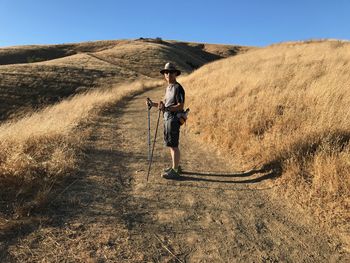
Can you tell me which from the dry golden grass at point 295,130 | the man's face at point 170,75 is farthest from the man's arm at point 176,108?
the dry golden grass at point 295,130

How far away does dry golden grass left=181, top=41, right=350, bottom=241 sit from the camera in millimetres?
5398

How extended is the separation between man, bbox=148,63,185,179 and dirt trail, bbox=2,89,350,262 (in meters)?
0.35

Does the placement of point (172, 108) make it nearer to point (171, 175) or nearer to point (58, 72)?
point (171, 175)

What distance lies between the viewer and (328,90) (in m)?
9.18

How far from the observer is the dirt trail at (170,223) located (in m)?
A: 4.07

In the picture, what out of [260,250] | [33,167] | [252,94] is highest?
[252,94]

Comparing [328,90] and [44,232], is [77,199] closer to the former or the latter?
[44,232]

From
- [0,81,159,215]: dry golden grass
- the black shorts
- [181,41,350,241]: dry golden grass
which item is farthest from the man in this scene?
[0,81,159,215]: dry golden grass

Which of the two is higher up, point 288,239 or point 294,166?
point 294,166

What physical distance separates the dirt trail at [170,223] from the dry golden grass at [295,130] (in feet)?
1.43

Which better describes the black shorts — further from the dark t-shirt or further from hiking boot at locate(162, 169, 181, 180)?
hiking boot at locate(162, 169, 181, 180)

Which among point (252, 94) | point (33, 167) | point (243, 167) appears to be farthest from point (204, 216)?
point (252, 94)

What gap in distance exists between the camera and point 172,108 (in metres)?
6.46

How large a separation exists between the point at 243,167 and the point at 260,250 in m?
2.98
